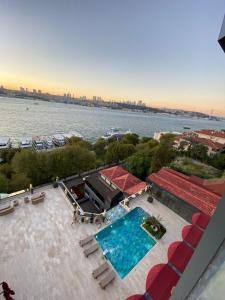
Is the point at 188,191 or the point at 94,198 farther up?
the point at 188,191

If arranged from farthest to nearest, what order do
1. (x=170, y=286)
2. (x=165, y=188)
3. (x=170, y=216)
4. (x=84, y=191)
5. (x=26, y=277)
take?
1. (x=84, y=191)
2. (x=165, y=188)
3. (x=170, y=216)
4. (x=26, y=277)
5. (x=170, y=286)

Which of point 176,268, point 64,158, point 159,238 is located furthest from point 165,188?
point 64,158

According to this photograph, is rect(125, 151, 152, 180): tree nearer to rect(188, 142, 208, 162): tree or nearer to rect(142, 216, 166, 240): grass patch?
rect(188, 142, 208, 162): tree

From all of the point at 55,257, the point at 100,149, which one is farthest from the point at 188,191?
the point at 100,149

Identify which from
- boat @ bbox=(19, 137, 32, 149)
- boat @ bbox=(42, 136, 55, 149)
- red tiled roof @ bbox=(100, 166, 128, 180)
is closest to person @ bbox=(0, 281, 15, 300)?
red tiled roof @ bbox=(100, 166, 128, 180)

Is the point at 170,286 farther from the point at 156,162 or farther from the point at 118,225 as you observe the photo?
the point at 156,162

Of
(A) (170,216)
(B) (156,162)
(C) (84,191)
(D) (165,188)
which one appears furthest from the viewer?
(B) (156,162)

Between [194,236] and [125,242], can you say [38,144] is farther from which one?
[194,236]

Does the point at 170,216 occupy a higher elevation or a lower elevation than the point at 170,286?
lower
